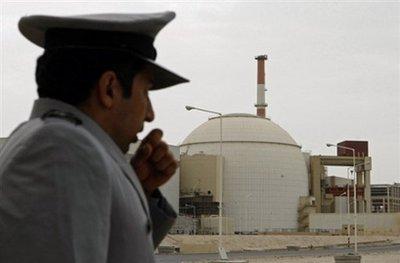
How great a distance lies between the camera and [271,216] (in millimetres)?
104750

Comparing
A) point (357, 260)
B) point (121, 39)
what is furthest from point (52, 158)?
point (357, 260)

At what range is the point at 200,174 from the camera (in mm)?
97688

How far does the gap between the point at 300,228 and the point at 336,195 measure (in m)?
8.52

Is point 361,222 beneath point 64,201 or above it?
beneath

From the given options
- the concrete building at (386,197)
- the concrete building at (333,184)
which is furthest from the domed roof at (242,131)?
the concrete building at (386,197)

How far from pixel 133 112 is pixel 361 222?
102334 millimetres

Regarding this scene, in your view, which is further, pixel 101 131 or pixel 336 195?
pixel 336 195

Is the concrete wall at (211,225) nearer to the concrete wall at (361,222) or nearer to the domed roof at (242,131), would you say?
the concrete wall at (361,222)

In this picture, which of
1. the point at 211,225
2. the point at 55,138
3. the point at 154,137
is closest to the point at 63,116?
the point at 55,138

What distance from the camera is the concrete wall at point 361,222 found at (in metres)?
99.1

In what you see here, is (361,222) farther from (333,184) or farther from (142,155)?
(142,155)

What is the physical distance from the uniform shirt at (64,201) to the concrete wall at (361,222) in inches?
3835

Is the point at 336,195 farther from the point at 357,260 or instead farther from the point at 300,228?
the point at 357,260

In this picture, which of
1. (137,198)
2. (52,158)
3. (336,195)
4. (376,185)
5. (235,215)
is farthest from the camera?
(376,185)
